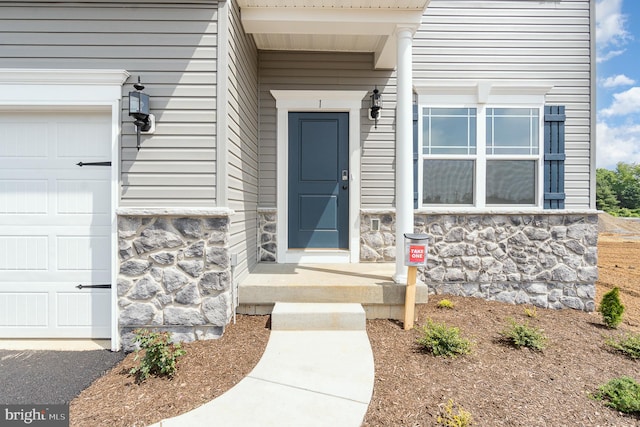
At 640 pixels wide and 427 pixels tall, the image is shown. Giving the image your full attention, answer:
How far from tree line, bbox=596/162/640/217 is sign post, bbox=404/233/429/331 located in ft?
110

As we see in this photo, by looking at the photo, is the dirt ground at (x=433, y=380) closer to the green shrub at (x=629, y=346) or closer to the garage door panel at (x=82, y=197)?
the green shrub at (x=629, y=346)

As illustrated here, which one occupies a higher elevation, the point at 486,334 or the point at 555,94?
the point at 555,94

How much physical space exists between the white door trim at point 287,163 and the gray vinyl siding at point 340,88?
8 centimetres

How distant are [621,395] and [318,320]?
2155mm

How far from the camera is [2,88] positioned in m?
2.78

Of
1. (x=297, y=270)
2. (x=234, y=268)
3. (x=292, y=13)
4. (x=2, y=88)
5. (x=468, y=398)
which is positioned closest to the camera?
(x=468, y=398)

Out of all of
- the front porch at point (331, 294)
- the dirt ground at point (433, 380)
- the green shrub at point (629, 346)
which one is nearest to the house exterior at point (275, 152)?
the front porch at point (331, 294)

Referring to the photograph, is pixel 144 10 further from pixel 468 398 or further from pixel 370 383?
pixel 468 398

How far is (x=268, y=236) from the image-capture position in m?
4.34

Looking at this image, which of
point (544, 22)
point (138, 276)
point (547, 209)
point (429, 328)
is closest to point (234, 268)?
point (138, 276)

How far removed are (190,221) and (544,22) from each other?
5.28 m

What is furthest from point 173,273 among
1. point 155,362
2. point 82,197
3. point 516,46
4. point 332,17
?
point 516,46

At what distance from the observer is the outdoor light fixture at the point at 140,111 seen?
2613mm

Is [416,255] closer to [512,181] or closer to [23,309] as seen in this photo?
[512,181]
